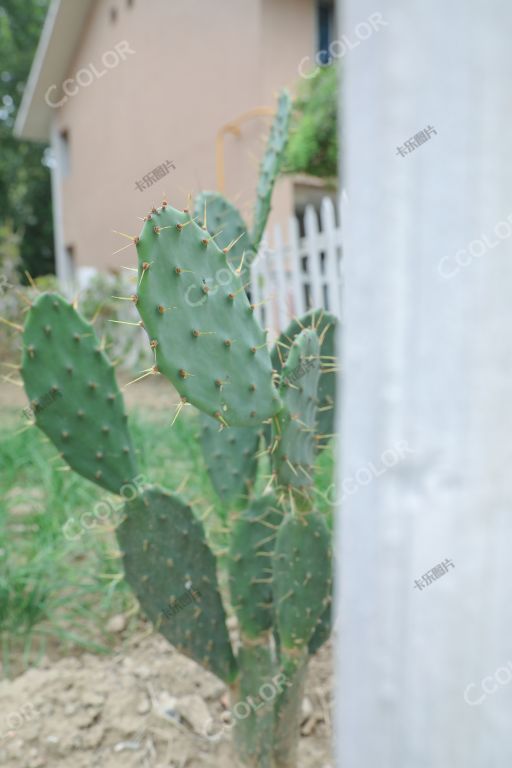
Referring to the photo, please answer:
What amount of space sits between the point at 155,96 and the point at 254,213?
630cm

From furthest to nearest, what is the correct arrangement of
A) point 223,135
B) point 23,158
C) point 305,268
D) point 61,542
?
point 23,158, point 223,135, point 305,268, point 61,542

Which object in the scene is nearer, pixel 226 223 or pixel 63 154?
pixel 226 223

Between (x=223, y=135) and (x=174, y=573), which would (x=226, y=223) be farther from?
(x=223, y=135)

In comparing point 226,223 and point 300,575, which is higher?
point 226,223

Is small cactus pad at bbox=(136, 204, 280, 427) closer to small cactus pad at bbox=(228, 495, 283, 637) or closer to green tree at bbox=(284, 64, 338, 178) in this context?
small cactus pad at bbox=(228, 495, 283, 637)

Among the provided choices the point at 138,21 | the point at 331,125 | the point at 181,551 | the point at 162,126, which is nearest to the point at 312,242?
the point at 331,125

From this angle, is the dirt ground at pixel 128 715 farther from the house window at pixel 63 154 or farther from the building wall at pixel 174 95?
the house window at pixel 63 154

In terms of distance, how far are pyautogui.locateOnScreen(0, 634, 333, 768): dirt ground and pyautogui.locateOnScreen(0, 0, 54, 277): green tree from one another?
14.5 meters

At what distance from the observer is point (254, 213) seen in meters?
1.51

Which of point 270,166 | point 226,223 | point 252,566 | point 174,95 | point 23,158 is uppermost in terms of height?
point 23,158

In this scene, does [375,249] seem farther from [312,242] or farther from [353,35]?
[312,242]

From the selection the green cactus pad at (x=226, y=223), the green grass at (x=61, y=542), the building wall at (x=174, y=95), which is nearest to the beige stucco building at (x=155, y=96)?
the building wall at (x=174, y=95)

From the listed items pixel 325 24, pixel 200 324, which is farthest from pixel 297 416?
pixel 325 24

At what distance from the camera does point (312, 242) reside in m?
4.18
